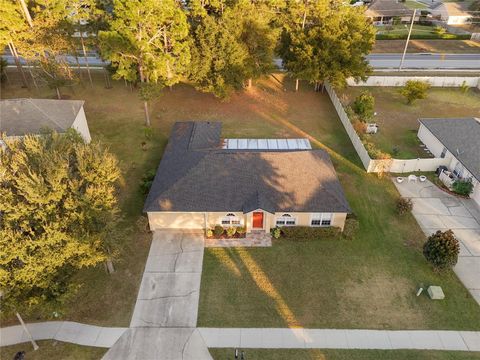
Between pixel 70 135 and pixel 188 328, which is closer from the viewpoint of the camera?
pixel 188 328

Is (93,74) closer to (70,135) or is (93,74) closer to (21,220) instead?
(70,135)


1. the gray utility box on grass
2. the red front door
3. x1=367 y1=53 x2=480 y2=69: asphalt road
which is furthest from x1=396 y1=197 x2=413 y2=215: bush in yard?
x1=367 y1=53 x2=480 y2=69: asphalt road

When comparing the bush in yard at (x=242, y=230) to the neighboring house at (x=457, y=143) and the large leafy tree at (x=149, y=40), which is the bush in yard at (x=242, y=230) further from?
the large leafy tree at (x=149, y=40)

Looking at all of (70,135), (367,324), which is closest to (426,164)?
(367,324)

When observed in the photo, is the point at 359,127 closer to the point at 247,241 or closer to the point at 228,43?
the point at 228,43

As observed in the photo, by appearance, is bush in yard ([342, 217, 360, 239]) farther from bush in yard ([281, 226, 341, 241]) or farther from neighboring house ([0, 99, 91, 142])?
neighboring house ([0, 99, 91, 142])

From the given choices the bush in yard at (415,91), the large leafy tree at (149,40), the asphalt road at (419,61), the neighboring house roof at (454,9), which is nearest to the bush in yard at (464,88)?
the asphalt road at (419,61)
